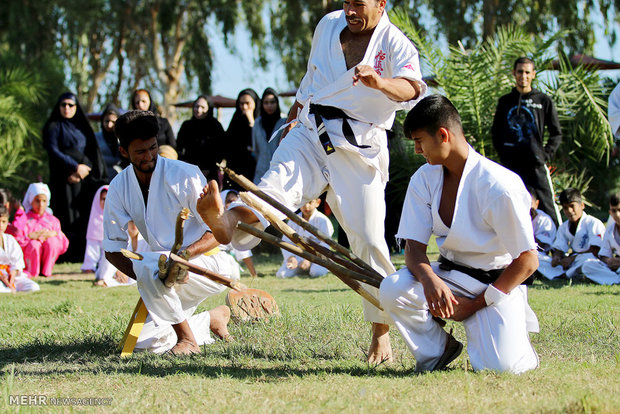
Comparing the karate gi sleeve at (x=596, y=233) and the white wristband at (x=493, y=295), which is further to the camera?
the karate gi sleeve at (x=596, y=233)

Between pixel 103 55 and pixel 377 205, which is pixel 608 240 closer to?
pixel 377 205

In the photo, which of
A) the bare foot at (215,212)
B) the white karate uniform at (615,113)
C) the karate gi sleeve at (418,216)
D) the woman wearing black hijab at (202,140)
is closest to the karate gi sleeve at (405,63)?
the karate gi sleeve at (418,216)

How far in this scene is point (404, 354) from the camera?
4496 millimetres

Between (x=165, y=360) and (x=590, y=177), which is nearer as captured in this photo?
(x=165, y=360)

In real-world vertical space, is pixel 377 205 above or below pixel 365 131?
below

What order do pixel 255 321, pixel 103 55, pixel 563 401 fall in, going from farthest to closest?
pixel 103 55, pixel 255 321, pixel 563 401

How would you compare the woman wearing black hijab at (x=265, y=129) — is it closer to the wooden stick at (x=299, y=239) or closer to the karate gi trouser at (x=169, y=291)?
the karate gi trouser at (x=169, y=291)

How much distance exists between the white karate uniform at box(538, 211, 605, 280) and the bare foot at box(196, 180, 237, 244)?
539 centimetres

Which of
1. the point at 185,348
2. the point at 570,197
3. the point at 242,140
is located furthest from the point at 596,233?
the point at 185,348

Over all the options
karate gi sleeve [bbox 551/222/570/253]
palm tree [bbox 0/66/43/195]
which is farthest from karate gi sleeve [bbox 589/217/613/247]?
palm tree [bbox 0/66/43/195]

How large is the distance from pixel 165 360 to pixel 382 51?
2.18 metres

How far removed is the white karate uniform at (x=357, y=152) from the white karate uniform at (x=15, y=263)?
16.6ft

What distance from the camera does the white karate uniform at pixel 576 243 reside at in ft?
27.5

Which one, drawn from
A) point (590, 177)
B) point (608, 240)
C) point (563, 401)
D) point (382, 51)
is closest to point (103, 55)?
point (590, 177)
